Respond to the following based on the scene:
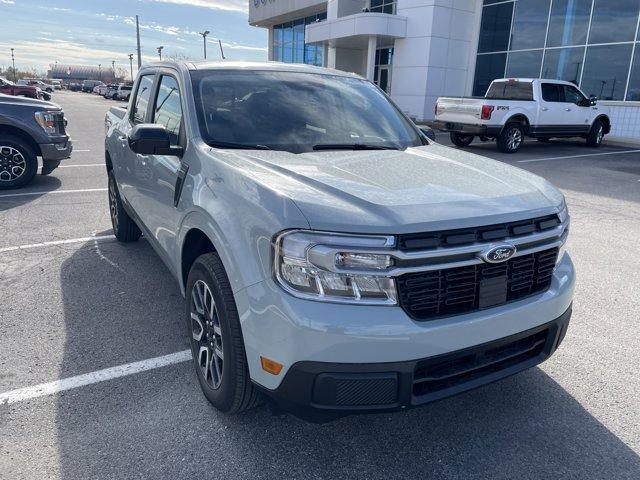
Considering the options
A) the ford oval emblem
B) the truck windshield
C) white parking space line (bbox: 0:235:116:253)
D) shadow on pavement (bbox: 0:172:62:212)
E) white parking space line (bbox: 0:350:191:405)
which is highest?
the truck windshield

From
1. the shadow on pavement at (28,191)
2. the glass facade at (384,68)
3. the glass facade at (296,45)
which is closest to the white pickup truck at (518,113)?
the shadow on pavement at (28,191)

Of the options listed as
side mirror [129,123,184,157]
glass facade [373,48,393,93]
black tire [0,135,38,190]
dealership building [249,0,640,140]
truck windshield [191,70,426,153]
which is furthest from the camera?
glass facade [373,48,393,93]

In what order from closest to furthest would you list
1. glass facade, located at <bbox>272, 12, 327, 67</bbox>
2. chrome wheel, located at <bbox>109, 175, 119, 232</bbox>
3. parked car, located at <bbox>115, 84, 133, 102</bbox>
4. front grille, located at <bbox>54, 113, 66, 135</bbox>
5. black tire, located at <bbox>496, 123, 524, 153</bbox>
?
chrome wheel, located at <bbox>109, 175, 119, 232</bbox> → front grille, located at <bbox>54, 113, 66, 135</bbox> → black tire, located at <bbox>496, 123, 524, 153</bbox> → glass facade, located at <bbox>272, 12, 327, 67</bbox> → parked car, located at <bbox>115, 84, 133, 102</bbox>

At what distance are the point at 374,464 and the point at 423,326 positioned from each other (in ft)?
2.61

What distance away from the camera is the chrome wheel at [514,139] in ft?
47.1

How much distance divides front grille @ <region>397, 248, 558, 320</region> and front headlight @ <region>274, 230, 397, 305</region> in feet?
0.36

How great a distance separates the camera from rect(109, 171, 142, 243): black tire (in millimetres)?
5379

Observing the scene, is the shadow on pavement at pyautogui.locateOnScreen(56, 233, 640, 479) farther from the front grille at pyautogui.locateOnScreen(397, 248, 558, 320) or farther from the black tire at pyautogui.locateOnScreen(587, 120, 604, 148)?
the black tire at pyautogui.locateOnScreen(587, 120, 604, 148)

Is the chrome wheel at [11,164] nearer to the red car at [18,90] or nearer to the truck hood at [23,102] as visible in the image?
the truck hood at [23,102]

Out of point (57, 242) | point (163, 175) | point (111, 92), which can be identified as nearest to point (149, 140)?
point (163, 175)

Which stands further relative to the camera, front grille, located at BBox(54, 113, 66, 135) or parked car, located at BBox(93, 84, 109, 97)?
parked car, located at BBox(93, 84, 109, 97)

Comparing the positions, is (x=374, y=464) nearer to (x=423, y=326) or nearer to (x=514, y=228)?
(x=423, y=326)

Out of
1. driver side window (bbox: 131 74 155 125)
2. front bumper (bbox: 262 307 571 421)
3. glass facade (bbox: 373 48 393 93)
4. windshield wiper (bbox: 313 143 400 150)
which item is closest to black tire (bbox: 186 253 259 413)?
front bumper (bbox: 262 307 571 421)

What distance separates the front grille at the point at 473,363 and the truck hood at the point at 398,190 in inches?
22.5
